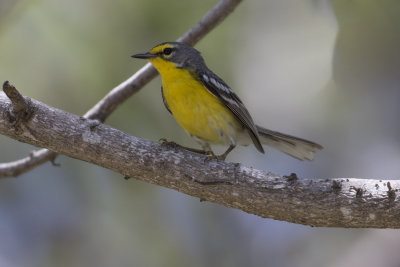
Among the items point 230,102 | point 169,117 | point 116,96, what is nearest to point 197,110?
point 230,102

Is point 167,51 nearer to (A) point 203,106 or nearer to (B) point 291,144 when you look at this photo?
(A) point 203,106

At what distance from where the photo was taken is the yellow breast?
5254mm

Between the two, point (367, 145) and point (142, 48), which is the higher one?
point (142, 48)

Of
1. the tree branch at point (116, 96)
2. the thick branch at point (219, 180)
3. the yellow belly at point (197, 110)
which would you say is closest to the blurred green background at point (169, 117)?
the tree branch at point (116, 96)

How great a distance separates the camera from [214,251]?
7.67 m

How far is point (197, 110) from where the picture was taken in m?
5.24

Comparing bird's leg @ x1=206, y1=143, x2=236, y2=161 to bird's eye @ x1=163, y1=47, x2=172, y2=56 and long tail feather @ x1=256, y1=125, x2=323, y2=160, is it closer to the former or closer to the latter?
long tail feather @ x1=256, y1=125, x2=323, y2=160

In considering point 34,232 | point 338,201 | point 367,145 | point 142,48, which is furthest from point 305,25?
point 34,232

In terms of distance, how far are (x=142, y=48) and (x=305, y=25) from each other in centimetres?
262

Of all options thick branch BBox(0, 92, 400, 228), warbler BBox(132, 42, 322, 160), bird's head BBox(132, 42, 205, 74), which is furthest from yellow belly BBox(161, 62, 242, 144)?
thick branch BBox(0, 92, 400, 228)

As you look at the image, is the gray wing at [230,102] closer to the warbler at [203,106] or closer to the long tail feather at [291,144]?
the warbler at [203,106]

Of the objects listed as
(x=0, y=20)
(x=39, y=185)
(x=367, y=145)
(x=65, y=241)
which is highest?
(x=0, y=20)

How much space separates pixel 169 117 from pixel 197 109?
2485mm

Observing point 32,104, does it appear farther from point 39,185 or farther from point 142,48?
point 39,185
